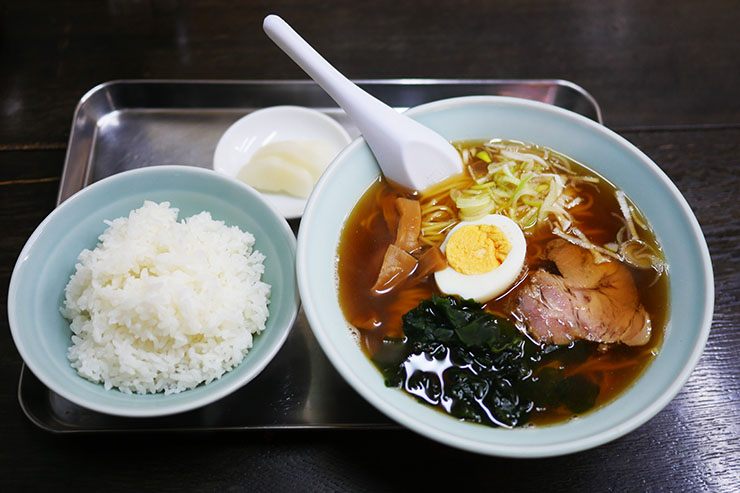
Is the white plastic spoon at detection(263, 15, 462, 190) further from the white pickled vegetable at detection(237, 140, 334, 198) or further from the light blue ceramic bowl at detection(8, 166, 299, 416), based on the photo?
the light blue ceramic bowl at detection(8, 166, 299, 416)

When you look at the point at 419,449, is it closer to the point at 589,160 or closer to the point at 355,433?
the point at 355,433

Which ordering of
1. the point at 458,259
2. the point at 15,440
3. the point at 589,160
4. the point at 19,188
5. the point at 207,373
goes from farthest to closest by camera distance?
the point at 19,188, the point at 589,160, the point at 458,259, the point at 15,440, the point at 207,373

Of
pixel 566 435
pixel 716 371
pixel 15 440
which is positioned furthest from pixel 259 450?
pixel 716 371

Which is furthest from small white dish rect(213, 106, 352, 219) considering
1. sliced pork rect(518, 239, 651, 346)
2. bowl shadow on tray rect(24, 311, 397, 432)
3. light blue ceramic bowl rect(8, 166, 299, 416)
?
sliced pork rect(518, 239, 651, 346)

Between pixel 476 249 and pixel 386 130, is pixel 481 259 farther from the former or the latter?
pixel 386 130

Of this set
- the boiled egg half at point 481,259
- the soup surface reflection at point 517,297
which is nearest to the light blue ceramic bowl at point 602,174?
the soup surface reflection at point 517,297
